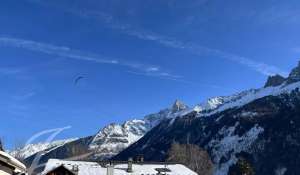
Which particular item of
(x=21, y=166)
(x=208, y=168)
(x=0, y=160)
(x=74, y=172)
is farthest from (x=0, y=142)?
(x=208, y=168)

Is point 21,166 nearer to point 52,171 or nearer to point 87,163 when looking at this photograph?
point 52,171

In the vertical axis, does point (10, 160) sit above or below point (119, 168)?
below

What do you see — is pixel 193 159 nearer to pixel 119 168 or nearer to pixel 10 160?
pixel 119 168

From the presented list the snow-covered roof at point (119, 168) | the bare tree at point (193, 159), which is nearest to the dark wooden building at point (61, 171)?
the snow-covered roof at point (119, 168)

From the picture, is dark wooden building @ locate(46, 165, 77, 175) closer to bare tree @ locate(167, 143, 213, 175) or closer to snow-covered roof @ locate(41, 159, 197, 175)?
snow-covered roof @ locate(41, 159, 197, 175)

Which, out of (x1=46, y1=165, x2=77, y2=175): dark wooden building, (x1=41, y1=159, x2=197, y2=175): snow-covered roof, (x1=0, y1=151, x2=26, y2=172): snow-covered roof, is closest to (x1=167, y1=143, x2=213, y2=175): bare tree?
(x1=41, y1=159, x2=197, y2=175): snow-covered roof

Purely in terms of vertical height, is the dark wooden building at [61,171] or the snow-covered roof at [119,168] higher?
the snow-covered roof at [119,168]

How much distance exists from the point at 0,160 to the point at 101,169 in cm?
6147

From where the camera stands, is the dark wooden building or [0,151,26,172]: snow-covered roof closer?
[0,151,26,172]: snow-covered roof

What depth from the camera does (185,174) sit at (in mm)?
79812

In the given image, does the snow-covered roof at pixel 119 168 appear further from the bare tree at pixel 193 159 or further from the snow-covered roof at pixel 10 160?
the snow-covered roof at pixel 10 160

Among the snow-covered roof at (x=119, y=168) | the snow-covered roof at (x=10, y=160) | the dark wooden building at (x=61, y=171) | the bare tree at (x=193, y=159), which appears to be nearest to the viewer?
the snow-covered roof at (x=10, y=160)

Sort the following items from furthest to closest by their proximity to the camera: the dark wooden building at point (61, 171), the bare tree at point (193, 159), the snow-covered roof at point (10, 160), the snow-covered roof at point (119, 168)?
the bare tree at point (193, 159), the snow-covered roof at point (119, 168), the dark wooden building at point (61, 171), the snow-covered roof at point (10, 160)

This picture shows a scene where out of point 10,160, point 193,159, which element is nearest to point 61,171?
point 10,160
